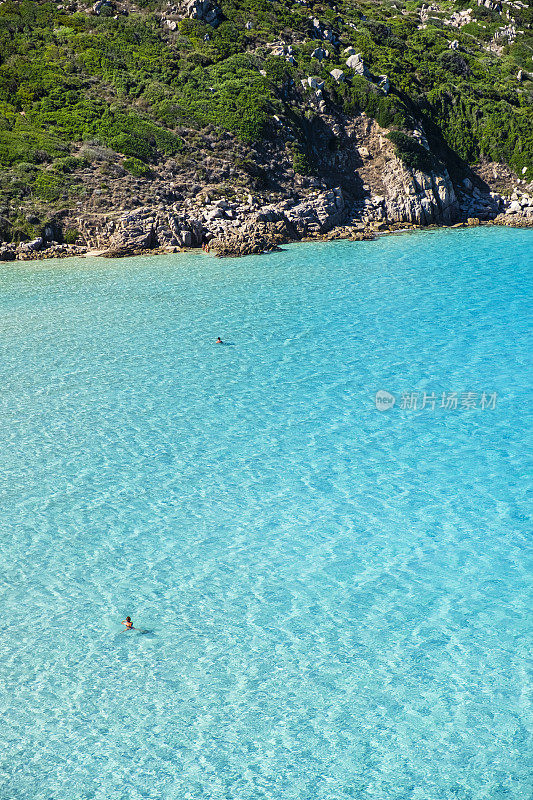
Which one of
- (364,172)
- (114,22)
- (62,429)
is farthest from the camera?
(114,22)

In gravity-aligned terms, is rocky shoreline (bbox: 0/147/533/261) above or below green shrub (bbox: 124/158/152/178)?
below

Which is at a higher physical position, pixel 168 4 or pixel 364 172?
pixel 168 4

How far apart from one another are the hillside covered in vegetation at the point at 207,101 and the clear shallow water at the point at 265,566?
18.0 metres

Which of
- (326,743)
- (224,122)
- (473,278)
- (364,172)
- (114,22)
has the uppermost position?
(114,22)

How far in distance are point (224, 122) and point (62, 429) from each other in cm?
3058

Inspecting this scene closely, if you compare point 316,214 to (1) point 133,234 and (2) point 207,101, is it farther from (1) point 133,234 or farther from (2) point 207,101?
(2) point 207,101

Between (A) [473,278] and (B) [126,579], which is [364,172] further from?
(B) [126,579]

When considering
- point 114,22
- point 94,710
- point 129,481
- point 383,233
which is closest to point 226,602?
point 94,710

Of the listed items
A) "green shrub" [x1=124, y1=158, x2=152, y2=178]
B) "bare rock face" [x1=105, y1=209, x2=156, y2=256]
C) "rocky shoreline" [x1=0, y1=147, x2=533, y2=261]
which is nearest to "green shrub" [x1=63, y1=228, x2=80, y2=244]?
"rocky shoreline" [x1=0, y1=147, x2=533, y2=261]

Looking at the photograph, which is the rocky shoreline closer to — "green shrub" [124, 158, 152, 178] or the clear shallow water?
"green shrub" [124, 158, 152, 178]

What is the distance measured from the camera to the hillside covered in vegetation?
119 ft

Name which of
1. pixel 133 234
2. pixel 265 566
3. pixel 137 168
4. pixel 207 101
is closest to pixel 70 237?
pixel 133 234

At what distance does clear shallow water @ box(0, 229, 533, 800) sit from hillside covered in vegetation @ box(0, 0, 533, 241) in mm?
17959

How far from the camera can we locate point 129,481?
13.4 meters
